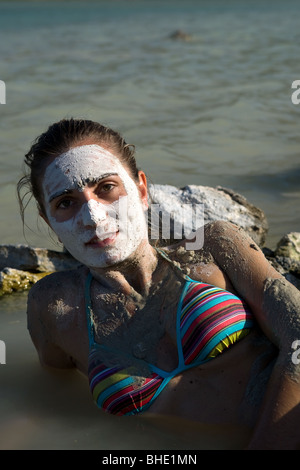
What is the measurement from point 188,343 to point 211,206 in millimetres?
2619

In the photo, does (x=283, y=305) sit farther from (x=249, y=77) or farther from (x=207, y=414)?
(x=249, y=77)

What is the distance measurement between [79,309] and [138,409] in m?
0.50

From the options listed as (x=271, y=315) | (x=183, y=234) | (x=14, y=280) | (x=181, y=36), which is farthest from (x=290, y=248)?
(x=181, y=36)

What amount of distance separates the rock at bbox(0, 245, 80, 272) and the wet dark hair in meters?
1.77

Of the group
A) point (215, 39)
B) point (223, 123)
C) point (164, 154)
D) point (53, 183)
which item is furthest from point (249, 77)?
point (53, 183)

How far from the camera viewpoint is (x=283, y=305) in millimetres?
2855

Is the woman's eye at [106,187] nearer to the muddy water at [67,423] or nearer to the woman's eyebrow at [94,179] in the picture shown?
the woman's eyebrow at [94,179]

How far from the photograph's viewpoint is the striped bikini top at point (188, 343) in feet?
9.41

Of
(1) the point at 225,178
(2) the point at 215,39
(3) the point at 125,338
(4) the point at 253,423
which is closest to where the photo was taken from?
(4) the point at 253,423

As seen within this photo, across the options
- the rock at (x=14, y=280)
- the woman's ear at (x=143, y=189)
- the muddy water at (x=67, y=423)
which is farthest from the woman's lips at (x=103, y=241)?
the rock at (x=14, y=280)

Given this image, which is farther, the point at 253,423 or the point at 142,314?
the point at 142,314

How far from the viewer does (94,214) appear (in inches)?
117

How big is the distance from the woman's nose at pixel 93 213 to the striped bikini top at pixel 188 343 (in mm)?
441
